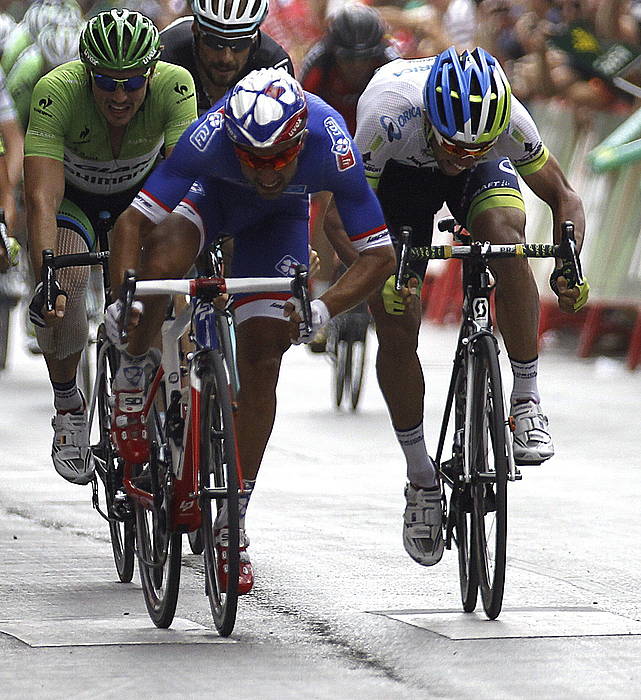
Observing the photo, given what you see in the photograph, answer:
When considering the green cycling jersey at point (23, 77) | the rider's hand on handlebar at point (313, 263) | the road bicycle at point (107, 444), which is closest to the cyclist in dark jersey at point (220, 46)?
the road bicycle at point (107, 444)

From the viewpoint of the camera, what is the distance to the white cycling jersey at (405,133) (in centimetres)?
643

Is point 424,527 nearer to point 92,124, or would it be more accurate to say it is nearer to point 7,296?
point 92,124

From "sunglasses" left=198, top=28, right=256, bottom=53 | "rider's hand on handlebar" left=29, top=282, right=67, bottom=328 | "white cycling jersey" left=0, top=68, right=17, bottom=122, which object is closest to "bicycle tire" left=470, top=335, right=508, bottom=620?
"rider's hand on handlebar" left=29, top=282, right=67, bottom=328

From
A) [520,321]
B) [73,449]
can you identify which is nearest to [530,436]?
[520,321]

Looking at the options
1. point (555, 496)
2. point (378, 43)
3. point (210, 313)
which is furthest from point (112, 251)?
point (378, 43)

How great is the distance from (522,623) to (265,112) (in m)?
1.87

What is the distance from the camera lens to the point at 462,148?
598 centimetres

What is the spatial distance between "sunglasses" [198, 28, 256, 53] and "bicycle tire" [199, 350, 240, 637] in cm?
235

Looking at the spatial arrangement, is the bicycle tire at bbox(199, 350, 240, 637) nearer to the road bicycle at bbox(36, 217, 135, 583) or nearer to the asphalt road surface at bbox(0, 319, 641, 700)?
the asphalt road surface at bbox(0, 319, 641, 700)

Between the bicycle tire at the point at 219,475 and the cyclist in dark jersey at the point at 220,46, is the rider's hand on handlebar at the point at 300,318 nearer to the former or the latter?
the bicycle tire at the point at 219,475

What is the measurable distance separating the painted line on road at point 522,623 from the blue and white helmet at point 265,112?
1.65m

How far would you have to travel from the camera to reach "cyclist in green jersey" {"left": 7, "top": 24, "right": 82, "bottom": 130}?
1185 cm

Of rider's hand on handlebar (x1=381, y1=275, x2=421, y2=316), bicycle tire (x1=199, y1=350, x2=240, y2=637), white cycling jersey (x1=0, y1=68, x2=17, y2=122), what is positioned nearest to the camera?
bicycle tire (x1=199, y1=350, x2=240, y2=637)

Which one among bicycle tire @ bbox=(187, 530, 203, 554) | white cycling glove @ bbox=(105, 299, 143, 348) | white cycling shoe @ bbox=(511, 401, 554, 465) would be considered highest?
white cycling glove @ bbox=(105, 299, 143, 348)
